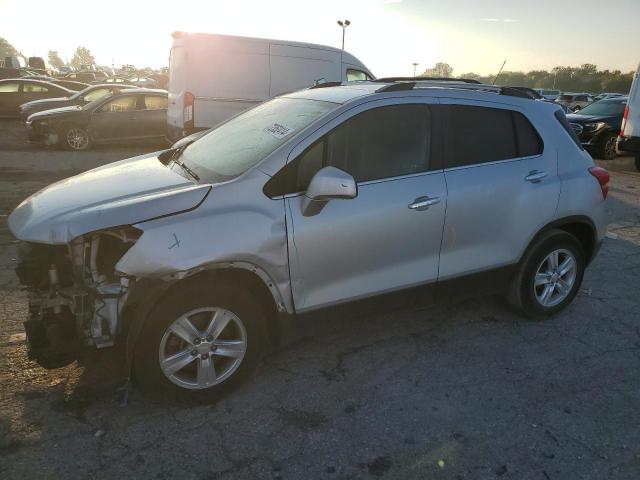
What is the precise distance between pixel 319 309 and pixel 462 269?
1.11m

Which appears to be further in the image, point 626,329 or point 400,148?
point 626,329

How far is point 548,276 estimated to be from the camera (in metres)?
3.84

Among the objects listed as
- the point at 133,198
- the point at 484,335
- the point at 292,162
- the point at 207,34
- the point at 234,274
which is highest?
the point at 207,34

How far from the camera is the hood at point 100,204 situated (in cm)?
250

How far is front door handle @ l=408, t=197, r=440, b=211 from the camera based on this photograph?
3.05 metres

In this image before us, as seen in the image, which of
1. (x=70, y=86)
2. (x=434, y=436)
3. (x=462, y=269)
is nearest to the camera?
(x=434, y=436)

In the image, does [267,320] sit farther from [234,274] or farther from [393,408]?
[393,408]

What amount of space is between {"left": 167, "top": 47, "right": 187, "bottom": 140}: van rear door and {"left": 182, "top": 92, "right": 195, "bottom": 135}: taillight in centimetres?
6

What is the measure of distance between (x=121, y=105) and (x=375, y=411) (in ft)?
37.0

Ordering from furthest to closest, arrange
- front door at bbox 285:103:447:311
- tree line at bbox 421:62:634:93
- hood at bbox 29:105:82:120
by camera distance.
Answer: tree line at bbox 421:62:634:93 < hood at bbox 29:105:82:120 < front door at bbox 285:103:447:311

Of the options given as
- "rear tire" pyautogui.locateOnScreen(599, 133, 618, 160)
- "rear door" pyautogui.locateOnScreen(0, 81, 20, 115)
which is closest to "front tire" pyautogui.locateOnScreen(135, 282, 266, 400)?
"rear tire" pyautogui.locateOnScreen(599, 133, 618, 160)

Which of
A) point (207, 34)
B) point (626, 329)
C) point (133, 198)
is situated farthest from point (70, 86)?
point (626, 329)

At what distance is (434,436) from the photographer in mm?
2600

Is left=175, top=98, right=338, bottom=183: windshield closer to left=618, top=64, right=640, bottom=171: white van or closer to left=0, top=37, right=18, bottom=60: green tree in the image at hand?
left=618, top=64, right=640, bottom=171: white van
